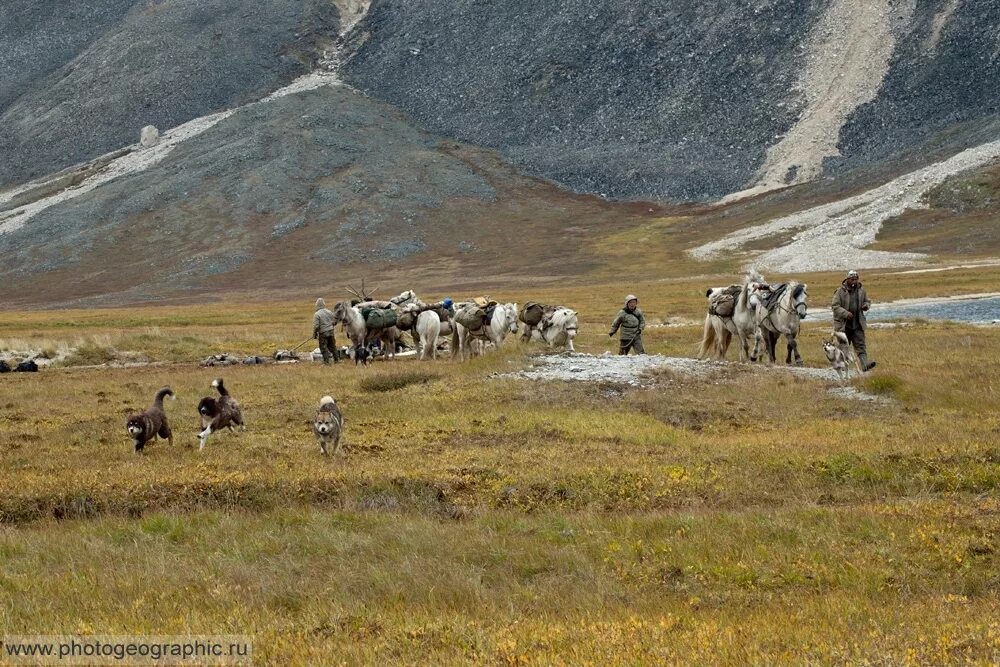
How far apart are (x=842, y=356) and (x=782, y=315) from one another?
108 inches

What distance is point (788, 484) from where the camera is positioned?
11.9m

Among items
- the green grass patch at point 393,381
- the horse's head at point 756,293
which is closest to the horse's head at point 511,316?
the green grass patch at point 393,381

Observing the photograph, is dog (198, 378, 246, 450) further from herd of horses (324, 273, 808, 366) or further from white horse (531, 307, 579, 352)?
white horse (531, 307, 579, 352)

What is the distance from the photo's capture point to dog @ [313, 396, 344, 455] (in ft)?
45.7

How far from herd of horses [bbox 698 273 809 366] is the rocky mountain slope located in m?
59.8

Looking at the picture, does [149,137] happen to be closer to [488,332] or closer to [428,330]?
[428,330]

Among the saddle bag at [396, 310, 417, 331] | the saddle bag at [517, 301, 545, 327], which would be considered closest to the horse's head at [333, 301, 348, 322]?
the saddle bag at [396, 310, 417, 331]

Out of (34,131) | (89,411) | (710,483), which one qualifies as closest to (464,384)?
(89,411)

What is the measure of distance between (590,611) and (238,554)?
4069 mm

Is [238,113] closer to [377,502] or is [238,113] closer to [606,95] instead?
[606,95]

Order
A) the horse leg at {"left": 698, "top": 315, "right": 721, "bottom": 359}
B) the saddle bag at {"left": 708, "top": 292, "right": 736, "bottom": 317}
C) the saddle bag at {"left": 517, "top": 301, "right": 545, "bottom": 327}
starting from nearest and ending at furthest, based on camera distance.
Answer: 1. the saddle bag at {"left": 708, "top": 292, "right": 736, "bottom": 317}
2. the horse leg at {"left": 698, "top": 315, "right": 721, "bottom": 359}
3. the saddle bag at {"left": 517, "top": 301, "right": 545, "bottom": 327}

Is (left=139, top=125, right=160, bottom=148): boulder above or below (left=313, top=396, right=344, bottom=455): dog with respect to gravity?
above

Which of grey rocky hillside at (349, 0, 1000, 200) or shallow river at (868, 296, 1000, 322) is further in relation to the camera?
grey rocky hillside at (349, 0, 1000, 200)

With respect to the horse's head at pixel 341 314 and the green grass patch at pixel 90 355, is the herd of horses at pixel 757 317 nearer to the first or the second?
the horse's head at pixel 341 314
